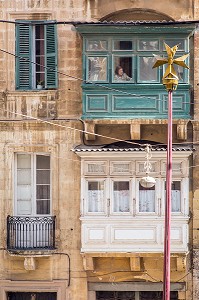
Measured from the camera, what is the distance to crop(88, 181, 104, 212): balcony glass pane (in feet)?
79.2

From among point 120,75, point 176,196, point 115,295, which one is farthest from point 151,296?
point 120,75

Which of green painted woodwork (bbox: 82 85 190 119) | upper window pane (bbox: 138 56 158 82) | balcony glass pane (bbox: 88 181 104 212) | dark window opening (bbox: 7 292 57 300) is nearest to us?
green painted woodwork (bbox: 82 85 190 119)

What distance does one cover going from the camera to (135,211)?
24000 mm

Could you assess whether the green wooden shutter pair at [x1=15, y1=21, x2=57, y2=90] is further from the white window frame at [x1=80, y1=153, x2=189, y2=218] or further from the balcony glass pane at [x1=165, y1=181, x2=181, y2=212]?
the balcony glass pane at [x1=165, y1=181, x2=181, y2=212]

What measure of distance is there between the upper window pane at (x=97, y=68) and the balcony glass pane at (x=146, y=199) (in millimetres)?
3248

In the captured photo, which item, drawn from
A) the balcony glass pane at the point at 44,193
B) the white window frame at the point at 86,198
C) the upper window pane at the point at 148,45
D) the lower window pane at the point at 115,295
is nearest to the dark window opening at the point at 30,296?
the lower window pane at the point at 115,295

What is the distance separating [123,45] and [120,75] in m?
0.82

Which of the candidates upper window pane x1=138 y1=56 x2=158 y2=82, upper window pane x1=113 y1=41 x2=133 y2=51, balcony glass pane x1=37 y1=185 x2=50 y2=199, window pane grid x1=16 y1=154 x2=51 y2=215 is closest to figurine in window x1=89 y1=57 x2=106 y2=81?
upper window pane x1=113 y1=41 x2=133 y2=51

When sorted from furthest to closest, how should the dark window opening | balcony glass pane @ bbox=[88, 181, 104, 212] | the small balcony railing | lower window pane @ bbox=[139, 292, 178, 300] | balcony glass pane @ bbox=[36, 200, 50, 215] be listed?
balcony glass pane @ bbox=[36, 200, 50, 215] < the dark window opening < lower window pane @ bbox=[139, 292, 178, 300] < the small balcony railing < balcony glass pane @ bbox=[88, 181, 104, 212]

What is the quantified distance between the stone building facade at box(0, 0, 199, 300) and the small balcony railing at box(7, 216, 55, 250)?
1.1 inches

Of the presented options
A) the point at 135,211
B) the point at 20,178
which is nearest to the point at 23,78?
the point at 20,178

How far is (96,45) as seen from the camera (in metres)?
23.8

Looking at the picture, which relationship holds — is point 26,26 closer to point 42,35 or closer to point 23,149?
point 42,35

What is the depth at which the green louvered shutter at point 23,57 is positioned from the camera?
24.3 metres
